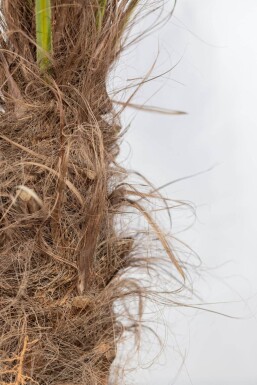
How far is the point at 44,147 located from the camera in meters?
0.63

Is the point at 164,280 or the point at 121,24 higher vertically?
the point at 121,24

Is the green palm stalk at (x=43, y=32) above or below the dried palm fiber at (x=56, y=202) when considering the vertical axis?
→ above

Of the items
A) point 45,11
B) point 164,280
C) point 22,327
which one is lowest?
point 22,327

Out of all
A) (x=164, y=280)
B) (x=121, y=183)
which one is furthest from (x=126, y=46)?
(x=164, y=280)

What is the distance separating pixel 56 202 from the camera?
61cm

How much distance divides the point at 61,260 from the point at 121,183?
10 cm

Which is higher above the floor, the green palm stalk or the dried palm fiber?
the green palm stalk

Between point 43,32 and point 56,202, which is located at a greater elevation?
point 43,32

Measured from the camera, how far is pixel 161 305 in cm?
69

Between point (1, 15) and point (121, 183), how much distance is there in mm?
202

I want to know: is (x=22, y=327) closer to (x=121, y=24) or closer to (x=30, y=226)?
(x=30, y=226)

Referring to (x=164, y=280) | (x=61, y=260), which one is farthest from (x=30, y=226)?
(x=164, y=280)

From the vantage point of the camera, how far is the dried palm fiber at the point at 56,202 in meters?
0.62

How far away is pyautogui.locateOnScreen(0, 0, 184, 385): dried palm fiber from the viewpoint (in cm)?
62
